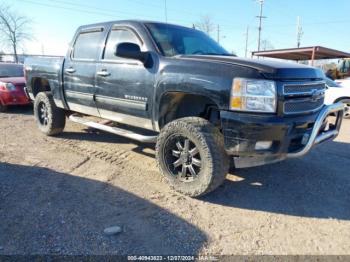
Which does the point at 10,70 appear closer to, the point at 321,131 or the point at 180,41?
the point at 180,41

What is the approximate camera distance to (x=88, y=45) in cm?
505

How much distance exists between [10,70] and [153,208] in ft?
29.3

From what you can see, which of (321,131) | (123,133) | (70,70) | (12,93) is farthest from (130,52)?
(12,93)

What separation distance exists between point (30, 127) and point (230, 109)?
5382 millimetres

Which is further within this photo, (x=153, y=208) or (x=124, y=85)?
(x=124, y=85)

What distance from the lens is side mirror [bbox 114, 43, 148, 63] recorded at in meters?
3.69

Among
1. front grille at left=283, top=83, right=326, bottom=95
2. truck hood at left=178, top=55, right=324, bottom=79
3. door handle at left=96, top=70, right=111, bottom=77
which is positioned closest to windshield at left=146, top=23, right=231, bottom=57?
truck hood at left=178, top=55, right=324, bottom=79

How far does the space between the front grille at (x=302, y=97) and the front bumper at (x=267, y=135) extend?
9cm

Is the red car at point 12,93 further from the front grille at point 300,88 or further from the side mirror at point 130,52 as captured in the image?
the front grille at point 300,88

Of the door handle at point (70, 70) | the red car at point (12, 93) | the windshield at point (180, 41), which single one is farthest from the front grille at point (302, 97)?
the red car at point (12, 93)

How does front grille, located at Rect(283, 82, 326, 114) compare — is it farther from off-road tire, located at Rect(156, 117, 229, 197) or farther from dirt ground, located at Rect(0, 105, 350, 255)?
dirt ground, located at Rect(0, 105, 350, 255)

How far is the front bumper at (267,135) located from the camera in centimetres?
302

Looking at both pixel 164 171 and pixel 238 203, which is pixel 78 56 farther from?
pixel 238 203

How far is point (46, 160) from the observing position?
4711 mm
